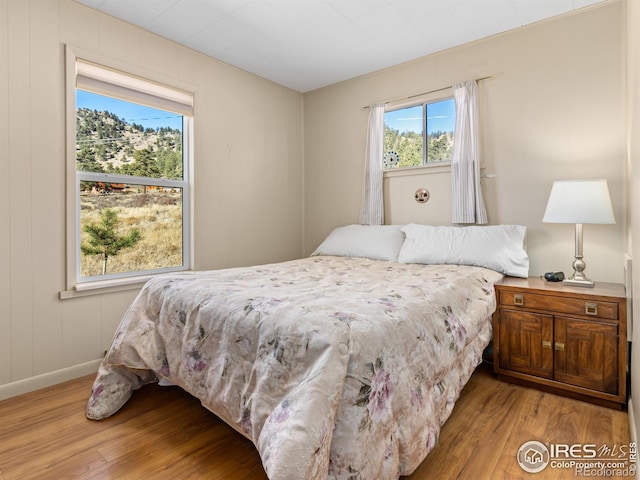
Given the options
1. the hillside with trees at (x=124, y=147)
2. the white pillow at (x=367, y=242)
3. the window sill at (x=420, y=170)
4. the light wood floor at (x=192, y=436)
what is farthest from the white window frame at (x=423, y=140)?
the hillside with trees at (x=124, y=147)

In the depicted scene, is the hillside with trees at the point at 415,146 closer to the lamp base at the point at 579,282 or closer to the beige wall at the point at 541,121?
the beige wall at the point at 541,121

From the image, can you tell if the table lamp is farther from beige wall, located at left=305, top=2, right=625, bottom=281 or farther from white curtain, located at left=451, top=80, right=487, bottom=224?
white curtain, located at left=451, top=80, right=487, bottom=224

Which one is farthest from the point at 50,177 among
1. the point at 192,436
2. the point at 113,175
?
the point at 192,436

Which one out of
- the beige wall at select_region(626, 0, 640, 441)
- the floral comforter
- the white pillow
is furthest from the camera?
the white pillow

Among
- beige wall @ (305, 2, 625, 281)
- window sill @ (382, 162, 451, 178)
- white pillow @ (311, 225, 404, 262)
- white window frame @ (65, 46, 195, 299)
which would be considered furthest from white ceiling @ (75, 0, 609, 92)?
white pillow @ (311, 225, 404, 262)

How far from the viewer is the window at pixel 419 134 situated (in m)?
3.21

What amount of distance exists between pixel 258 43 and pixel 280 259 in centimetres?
216

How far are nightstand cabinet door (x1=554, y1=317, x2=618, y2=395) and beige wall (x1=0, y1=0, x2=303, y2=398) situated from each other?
2773 millimetres

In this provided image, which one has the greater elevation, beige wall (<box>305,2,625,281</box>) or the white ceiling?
the white ceiling

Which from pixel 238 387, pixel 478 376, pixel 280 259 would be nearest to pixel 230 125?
pixel 280 259

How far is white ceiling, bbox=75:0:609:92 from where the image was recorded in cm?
247

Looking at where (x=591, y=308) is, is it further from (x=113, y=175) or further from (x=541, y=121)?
(x=113, y=175)

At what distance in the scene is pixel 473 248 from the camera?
2.62 m

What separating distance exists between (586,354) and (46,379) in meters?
3.37
